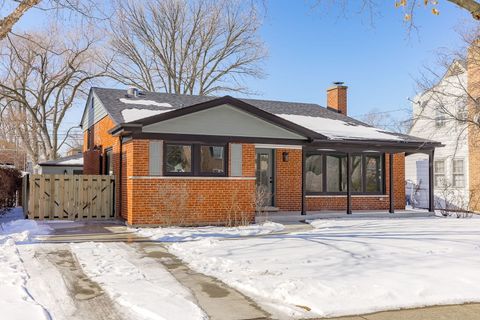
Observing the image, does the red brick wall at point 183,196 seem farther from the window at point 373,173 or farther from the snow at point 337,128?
the window at point 373,173

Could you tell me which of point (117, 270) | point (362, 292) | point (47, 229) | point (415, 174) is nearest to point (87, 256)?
point (117, 270)

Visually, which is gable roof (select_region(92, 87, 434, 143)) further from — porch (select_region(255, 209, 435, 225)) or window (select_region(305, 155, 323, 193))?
porch (select_region(255, 209, 435, 225))

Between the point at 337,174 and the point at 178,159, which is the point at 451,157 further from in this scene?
the point at 178,159

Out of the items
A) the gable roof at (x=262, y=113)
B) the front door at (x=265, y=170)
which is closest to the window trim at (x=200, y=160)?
the gable roof at (x=262, y=113)

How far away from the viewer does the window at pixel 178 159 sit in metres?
12.9

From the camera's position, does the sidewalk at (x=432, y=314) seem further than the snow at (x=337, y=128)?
No

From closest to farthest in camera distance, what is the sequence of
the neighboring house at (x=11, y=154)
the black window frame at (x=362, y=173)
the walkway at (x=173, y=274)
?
1. the walkway at (x=173, y=274)
2. the black window frame at (x=362, y=173)
3. the neighboring house at (x=11, y=154)

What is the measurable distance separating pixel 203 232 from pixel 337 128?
851 centimetres

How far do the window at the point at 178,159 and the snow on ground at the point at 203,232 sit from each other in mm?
1714

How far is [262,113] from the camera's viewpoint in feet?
45.4

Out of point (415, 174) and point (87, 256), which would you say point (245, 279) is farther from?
point (415, 174)

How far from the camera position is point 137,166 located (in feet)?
40.8

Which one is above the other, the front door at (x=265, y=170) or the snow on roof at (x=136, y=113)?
the snow on roof at (x=136, y=113)

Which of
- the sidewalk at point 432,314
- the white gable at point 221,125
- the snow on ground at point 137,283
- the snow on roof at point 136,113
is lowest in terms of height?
the sidewalk at point 432,314
